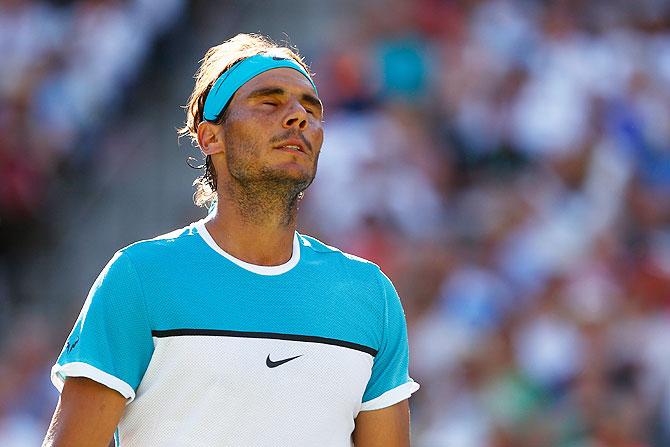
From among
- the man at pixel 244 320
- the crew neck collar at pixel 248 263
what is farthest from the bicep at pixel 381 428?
the crew neck collar at pixel 248 263

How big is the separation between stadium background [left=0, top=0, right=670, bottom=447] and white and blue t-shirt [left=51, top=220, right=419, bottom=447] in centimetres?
413

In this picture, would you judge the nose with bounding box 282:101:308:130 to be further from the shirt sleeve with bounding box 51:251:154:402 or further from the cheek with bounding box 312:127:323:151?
the shirt sleeve with bounding box 51:251:154:402

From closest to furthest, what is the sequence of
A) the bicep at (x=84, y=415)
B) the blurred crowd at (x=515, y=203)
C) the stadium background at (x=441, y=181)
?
the bicep at (x=84, y=415) → the blurred crowd at (x=515, y=203) → the stadium background at (x=441, y=181)

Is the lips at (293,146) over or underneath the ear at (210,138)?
underneath

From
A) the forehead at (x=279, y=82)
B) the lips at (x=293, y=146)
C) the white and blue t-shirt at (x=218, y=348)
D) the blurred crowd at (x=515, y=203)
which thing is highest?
the blurred crowd at (x=515, y=203)

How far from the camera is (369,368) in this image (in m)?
3.42

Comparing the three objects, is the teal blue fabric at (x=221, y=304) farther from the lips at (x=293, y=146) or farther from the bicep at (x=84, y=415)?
the lips at (x=293, y=146)

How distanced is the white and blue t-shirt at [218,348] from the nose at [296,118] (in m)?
0.38

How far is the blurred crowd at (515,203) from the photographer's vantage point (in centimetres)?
744

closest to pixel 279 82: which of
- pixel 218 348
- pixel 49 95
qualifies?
pixel 218 348

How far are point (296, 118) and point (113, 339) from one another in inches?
31.0

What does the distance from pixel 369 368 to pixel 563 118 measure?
18.7ft

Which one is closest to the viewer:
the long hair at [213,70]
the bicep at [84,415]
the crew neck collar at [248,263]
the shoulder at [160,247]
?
the bicep at [84,415]

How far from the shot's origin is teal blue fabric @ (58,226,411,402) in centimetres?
312
